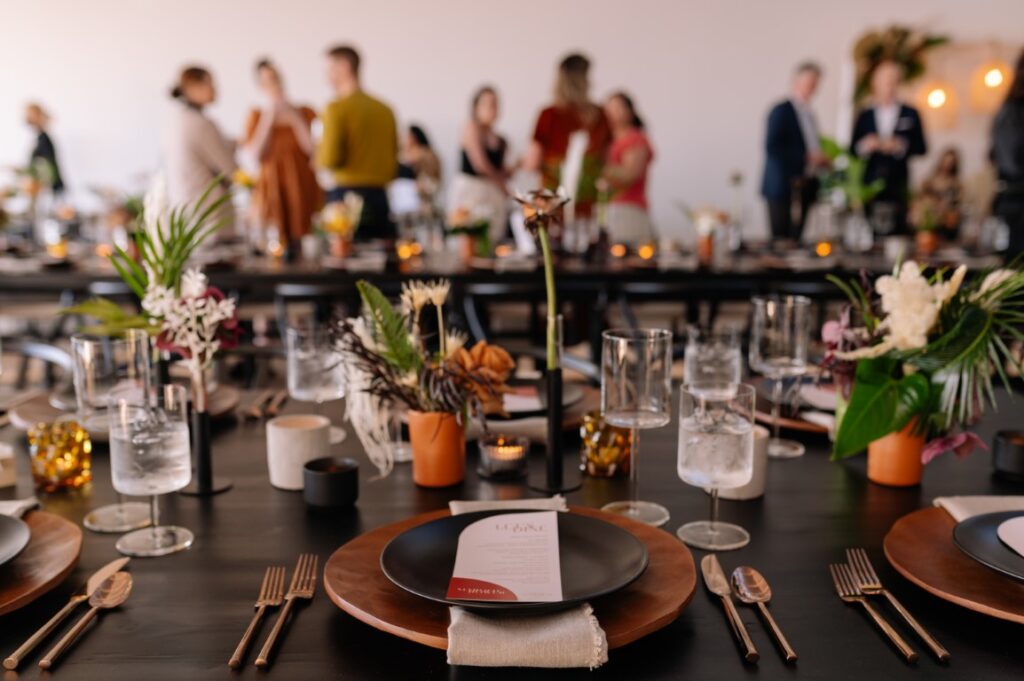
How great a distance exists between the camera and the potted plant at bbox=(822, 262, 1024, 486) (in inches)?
54.6

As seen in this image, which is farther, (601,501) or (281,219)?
(281,219)

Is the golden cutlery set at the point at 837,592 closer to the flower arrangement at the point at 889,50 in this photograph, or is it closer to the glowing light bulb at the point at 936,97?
the glowing light bulb at the point at 936,97

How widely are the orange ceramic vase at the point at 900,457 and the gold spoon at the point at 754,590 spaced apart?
45 centimetres

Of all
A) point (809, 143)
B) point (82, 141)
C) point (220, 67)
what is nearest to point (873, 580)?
point (809, 143)

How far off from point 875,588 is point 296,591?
0.68 metres

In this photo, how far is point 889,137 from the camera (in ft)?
21.5

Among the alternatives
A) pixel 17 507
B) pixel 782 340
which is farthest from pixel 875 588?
pixel 17 507

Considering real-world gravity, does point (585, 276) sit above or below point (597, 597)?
above

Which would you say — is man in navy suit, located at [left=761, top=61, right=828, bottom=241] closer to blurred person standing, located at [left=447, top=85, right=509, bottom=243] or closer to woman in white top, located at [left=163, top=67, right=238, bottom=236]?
blurred person standing, located at [left=447, top=85, right=509, bottom=243]

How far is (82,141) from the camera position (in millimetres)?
8648

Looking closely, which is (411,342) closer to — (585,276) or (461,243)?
(585,276)

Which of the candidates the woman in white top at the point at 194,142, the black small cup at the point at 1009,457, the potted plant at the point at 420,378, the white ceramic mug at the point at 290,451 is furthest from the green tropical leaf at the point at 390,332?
the woman in white top at the point at 194,142

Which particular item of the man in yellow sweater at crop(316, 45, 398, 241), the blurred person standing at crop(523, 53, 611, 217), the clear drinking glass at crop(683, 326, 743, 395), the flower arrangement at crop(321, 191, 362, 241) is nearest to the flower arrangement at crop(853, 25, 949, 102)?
the blurred person standing at crop(523, 53, 611, 217)

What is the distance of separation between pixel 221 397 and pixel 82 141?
25.1ft
